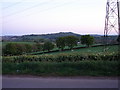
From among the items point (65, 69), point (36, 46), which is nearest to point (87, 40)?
point (36, 46)

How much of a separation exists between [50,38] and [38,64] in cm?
2780

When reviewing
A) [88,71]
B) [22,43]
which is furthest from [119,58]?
[22,43]

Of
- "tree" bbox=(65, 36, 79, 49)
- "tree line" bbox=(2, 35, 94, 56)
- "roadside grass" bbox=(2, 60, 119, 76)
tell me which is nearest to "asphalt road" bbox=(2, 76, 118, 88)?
"roadside grass" bbox=(2, 60, 119, 76)

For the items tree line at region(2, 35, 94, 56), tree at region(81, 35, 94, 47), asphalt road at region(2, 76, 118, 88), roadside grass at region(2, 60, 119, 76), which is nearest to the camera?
asphalt road at region(2, 76, 118, 88)

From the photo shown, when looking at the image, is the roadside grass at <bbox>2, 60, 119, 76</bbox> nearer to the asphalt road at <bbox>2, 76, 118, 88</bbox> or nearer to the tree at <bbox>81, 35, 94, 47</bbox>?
the asphalt road at <bbox>2, 76, 118, 88</bbox>

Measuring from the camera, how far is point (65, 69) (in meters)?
7.19

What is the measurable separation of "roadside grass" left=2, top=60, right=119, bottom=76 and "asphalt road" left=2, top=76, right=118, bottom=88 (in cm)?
59

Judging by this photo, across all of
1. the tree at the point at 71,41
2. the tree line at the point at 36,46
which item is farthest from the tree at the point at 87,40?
A: the tree at the point at 71,41

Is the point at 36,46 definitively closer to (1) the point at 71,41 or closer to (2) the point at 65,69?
(1) the point at 71,41

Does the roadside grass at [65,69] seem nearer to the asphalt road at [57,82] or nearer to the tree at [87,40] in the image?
the asphalt road at [57,82]

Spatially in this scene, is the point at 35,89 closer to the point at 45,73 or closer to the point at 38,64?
the point at 45,73

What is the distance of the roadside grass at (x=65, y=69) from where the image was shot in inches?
262

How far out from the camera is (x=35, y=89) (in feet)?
16.3

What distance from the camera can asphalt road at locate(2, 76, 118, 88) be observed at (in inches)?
208
